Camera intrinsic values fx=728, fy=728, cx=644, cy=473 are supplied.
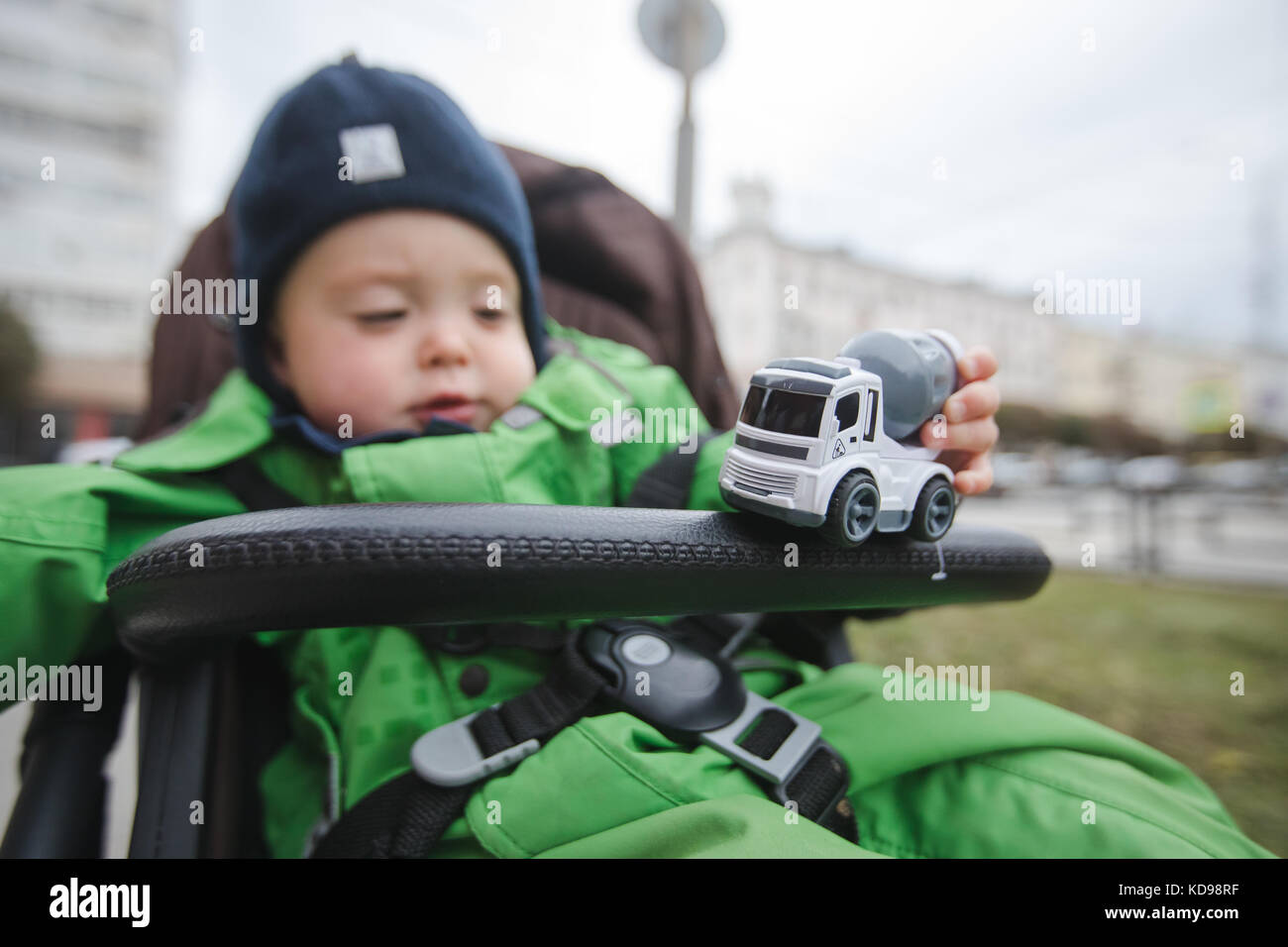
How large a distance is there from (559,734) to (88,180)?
58.6 ft

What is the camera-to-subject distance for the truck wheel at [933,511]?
0.52 metres

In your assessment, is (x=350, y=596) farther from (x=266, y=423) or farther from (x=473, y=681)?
(x=266, y=423)

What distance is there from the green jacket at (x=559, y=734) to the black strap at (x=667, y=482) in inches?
0.9

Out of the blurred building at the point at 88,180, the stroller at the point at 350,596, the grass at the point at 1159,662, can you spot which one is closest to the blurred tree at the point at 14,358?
the blurred building at the point at 88,180

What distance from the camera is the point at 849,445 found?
0.47m

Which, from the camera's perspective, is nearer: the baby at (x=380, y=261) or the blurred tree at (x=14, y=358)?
the baby at (x=380, y=261)

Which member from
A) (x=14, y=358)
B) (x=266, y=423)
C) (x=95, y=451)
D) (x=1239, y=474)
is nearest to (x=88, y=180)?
(x=14, y=358)

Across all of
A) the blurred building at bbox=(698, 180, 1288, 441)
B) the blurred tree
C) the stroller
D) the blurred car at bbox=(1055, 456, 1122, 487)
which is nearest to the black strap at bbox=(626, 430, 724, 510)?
the stroller

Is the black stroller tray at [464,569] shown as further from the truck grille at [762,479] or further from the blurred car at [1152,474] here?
the blurred car at [1152,474]

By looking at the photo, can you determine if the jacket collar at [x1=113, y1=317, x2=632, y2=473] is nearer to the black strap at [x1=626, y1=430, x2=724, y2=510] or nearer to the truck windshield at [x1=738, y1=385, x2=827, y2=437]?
the black strap at [x1=626, y1=430, x2=724, y2=510]

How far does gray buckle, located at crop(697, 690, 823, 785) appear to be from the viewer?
0.57m

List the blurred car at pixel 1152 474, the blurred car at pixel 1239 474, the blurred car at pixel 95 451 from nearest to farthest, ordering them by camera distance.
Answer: the blurred car at pixel 95 451, the blurred car at pixel 1152 474, the blurred car at pixel 1239 474
